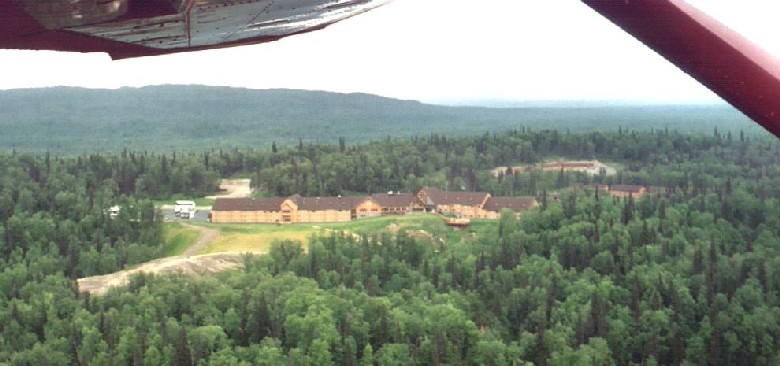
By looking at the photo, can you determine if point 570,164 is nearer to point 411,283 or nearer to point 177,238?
point 177,238

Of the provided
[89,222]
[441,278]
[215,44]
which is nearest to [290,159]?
[89,222]

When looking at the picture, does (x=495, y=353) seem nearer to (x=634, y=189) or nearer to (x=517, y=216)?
(x=517, y=216)

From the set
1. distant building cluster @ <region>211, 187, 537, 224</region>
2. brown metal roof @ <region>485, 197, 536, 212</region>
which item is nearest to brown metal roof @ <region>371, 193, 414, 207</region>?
distant building cluster @ <region>211, 187, 537, 224</region>

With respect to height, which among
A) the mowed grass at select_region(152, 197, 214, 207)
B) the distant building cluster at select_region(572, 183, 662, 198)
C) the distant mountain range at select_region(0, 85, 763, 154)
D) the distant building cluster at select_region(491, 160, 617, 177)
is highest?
the distant mountain range at select_region(0, 85, 763, 154)

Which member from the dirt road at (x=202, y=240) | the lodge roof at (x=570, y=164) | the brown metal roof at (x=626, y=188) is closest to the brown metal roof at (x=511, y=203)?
the brown metal roof at (x=626, y=188)

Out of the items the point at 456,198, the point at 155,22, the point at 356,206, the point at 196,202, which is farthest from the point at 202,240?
the point at 155,22

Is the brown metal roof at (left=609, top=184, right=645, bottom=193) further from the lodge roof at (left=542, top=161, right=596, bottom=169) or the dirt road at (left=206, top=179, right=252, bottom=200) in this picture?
the dirt road at (left=206, top=179, right=252, bottom=200)
